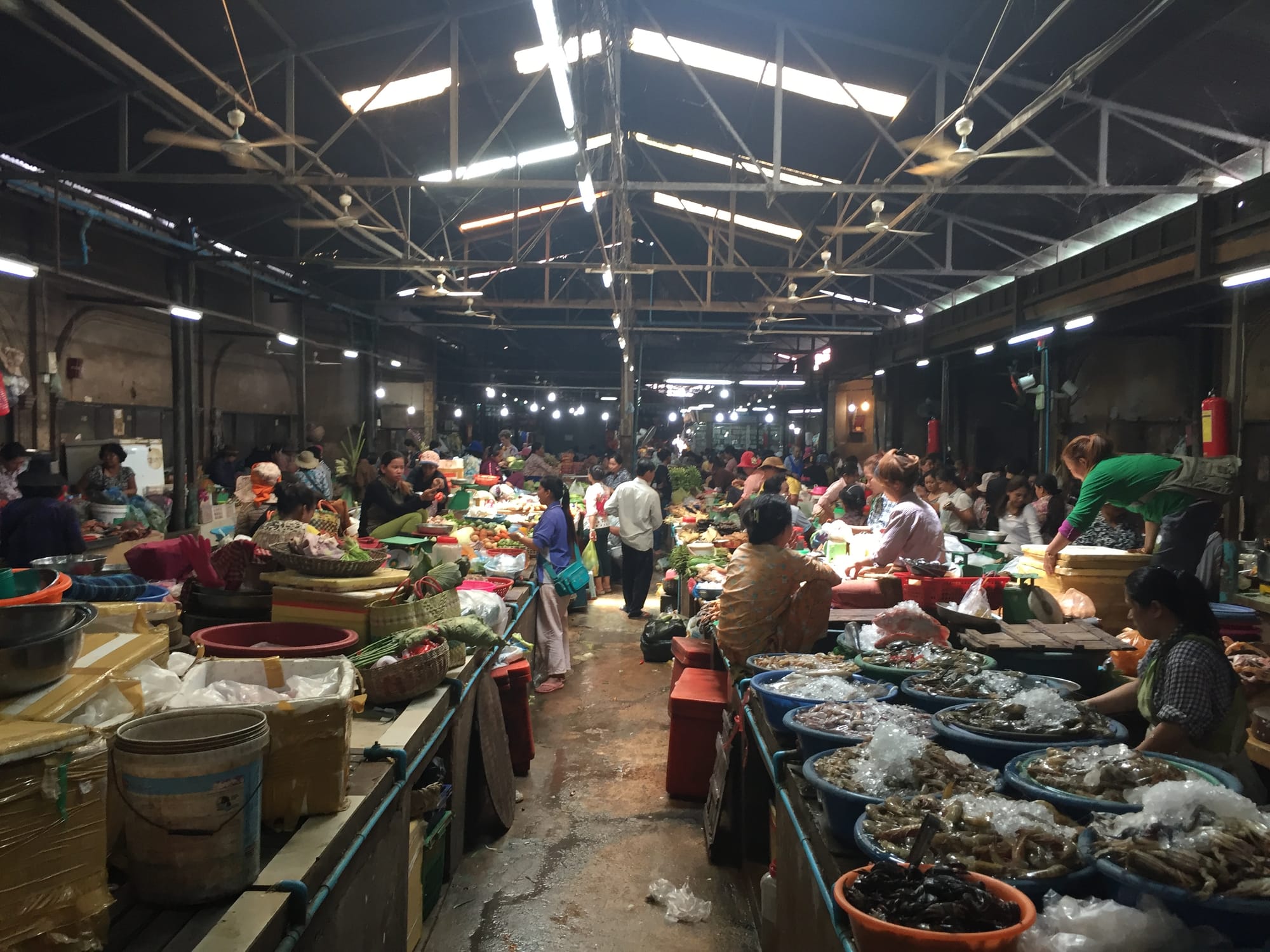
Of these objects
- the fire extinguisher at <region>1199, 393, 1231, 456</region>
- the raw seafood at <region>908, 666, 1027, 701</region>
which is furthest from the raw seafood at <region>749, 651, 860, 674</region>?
the fire extinguisher at <region>1199, 393, 1231, 456</region>

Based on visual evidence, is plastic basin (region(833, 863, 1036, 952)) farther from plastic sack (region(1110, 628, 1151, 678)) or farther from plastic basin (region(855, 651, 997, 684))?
plastic sack (region(1110, 628, 1151, 678))

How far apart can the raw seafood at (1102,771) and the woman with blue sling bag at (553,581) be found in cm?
561

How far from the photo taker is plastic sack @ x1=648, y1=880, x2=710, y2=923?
13.4 feet

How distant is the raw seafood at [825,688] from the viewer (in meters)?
3.42

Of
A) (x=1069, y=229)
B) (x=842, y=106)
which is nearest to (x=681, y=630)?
(x=842, y=106)

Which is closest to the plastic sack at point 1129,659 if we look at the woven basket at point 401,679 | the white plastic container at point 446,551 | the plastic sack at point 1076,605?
the plastic sack at point 1076,605

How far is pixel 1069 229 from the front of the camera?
35.9 feet

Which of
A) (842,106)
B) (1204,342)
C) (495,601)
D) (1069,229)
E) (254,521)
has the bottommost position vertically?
(495,601)

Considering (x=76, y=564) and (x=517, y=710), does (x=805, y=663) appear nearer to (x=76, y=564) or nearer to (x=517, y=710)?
(x=517, y=710)

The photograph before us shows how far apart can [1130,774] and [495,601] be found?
3.81 metres

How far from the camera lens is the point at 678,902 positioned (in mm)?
4180

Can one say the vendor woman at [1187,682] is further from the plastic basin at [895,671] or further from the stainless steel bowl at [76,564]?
the stainless steel bowl at [76,564]

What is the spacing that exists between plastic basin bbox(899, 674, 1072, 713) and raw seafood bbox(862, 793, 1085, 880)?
93 centimetres

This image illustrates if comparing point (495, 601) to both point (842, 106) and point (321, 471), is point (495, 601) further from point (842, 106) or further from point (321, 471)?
point (321, 471)
